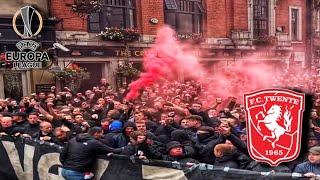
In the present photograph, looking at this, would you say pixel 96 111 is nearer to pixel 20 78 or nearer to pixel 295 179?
pixel 20 78

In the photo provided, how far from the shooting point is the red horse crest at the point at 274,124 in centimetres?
445

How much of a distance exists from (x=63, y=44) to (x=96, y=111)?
5.88 meters

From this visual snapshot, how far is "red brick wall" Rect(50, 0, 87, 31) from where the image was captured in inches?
625

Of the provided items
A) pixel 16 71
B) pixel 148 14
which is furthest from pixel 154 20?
pixel 16 71

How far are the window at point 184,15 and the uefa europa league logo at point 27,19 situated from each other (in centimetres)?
610

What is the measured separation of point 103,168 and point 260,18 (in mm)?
19026

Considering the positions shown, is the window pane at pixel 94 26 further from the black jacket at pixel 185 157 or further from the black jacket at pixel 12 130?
the black jacket at pixel 185 157

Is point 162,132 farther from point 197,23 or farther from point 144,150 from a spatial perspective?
point 197,23

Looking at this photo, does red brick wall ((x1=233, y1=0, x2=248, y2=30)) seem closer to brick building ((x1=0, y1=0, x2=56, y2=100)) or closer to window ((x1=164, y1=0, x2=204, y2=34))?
window ((x1=164, y1=0, x2=204, y2=34))

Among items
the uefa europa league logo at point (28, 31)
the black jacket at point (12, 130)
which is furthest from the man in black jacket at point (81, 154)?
the uefa europa league logo at point (28, 31)

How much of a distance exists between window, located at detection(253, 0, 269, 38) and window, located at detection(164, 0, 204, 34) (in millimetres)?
3670

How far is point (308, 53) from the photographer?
2575 cm

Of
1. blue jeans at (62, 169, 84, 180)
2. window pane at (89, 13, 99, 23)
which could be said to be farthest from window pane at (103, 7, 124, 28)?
blue jeans at (62, 169, 84, 180)

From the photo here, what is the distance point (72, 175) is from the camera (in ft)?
21.5
